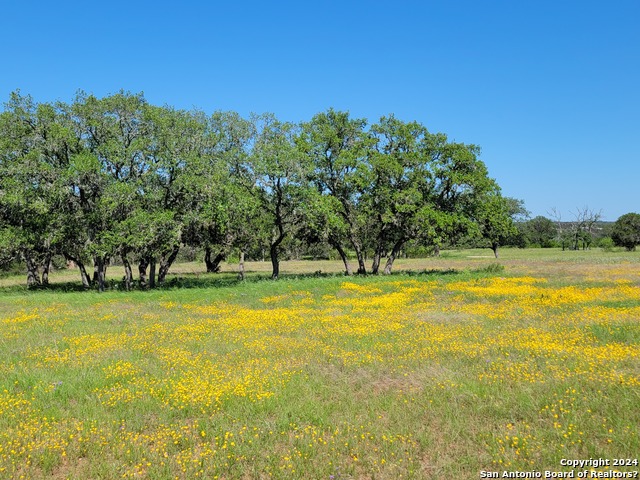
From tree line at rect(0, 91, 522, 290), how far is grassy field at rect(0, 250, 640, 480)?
46.1ft

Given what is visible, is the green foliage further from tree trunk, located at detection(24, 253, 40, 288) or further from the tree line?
tree trunk, located at detection(24, 253, 40, 288)

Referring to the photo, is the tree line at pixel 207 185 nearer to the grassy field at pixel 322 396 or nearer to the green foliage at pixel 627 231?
the grassy field at pixel 322 396

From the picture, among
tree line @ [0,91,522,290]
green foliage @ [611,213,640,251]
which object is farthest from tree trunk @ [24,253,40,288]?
green foliage @ [611,213,640,251]

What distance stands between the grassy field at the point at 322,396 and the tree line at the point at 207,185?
46.1 feet

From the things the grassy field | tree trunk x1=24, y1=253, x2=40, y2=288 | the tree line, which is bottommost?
the grassy field

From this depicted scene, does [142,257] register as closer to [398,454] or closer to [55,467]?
[55,467]

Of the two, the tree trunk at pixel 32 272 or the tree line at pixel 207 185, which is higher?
the tree line at pixel 207 185

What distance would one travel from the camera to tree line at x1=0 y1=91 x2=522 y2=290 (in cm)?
2881

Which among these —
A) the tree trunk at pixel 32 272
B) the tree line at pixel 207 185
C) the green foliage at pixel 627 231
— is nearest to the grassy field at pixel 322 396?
the tree line at pixel 207 185

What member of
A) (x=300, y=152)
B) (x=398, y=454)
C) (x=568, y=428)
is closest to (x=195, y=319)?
(x=398, y=454)

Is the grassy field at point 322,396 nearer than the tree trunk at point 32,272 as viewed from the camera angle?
A: Yes

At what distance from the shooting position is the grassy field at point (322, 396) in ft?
20.7

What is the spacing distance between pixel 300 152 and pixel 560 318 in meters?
24.0

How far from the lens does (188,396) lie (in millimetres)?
8680
